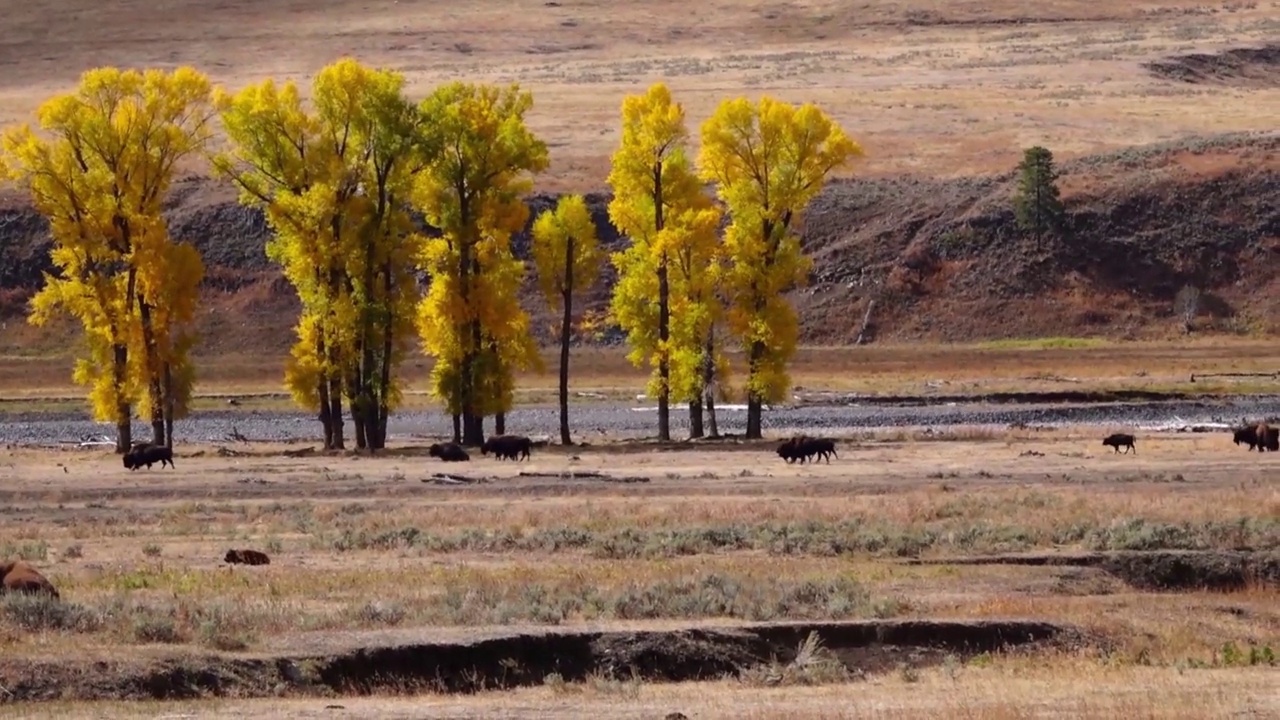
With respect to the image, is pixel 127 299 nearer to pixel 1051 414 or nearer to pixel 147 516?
pixel 147 516

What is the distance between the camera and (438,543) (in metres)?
28.5

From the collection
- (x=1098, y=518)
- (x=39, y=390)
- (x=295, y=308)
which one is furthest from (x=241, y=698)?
(x=295, y=308)

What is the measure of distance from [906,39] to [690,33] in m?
19.5

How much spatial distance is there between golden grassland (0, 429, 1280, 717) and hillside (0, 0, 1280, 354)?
52239 millimetres

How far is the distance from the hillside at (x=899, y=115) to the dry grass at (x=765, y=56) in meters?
0.41

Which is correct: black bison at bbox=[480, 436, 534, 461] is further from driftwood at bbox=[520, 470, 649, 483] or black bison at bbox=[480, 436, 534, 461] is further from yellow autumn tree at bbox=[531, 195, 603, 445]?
yellow autumn tree at bbox=[531, 195, 603, 445]

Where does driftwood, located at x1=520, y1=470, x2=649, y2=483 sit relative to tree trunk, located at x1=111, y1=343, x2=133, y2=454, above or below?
below

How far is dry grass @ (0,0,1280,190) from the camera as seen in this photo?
124m

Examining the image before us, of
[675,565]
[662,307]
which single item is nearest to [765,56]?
[662,307]

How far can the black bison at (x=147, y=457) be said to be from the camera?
47125 mm

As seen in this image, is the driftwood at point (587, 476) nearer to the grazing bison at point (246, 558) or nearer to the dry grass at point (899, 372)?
the grazing bison at point (246, 558)

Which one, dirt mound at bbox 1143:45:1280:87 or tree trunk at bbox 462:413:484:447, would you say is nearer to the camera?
tree trunk at bbox 462:413:484:447

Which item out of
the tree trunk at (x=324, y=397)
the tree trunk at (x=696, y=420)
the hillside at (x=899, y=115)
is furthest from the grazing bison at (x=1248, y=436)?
the hillside at (x=899, y=115)

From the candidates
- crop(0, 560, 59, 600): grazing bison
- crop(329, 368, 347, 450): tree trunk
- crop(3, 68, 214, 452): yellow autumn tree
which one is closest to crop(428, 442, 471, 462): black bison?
crop(329, 368, 347, 450): tree trunk
